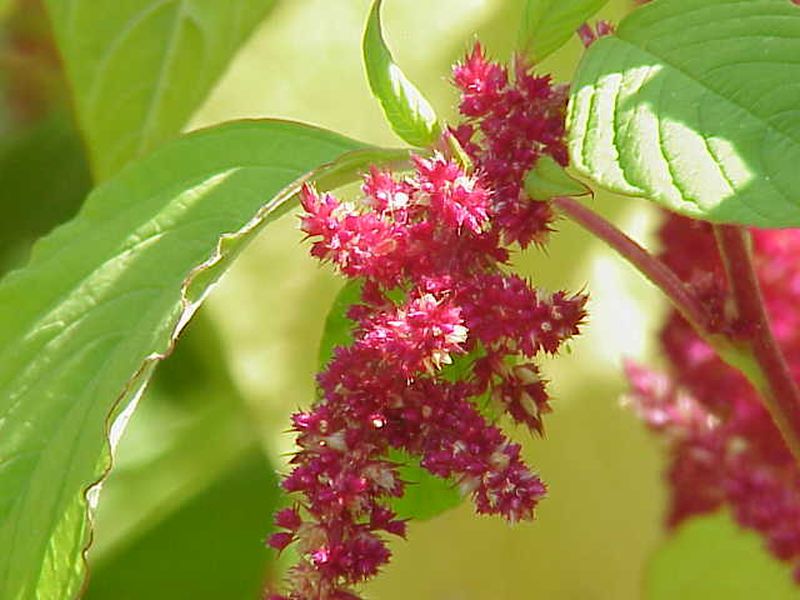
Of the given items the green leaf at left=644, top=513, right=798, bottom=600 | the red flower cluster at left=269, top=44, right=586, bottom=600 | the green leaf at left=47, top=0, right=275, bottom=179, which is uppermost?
the green leaf at left=47, top=0, right=275, bottom=179

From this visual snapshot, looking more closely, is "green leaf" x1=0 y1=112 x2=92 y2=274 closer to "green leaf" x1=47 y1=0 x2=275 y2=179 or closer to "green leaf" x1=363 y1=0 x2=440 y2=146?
"green leaf" x1=47 y1=0 x2=275 y2=179

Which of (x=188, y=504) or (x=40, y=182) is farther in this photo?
(x=40, y=182)

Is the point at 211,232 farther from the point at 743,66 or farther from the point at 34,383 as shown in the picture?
the point at 743,66

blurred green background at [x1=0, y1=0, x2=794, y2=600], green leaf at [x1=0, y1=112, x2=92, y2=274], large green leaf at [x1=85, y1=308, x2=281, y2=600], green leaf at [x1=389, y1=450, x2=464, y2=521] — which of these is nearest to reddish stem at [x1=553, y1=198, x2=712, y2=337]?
green leaf at [x1=389, y1=450, x2=464, y2=521]

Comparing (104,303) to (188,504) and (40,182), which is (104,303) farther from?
(40,182)

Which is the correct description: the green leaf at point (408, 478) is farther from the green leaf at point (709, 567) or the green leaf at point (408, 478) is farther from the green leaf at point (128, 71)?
A: the green leaf at point (709, 567)

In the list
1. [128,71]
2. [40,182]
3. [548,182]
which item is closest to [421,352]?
[548,182]
